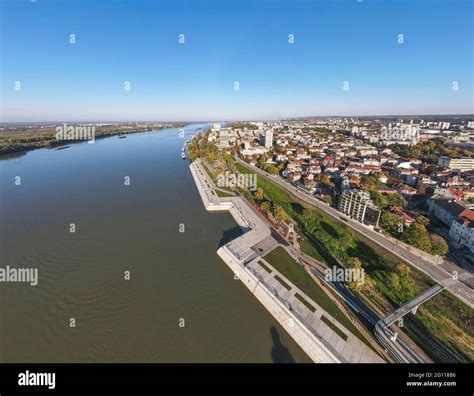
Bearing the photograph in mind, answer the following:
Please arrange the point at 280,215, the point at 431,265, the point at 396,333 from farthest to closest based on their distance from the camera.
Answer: the point at 280,215 < the point at 431,265 < the point at 396,333

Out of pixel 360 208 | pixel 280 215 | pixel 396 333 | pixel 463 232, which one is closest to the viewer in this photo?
pixel 396 333

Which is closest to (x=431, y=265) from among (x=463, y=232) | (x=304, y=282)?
(x=463, y=232)

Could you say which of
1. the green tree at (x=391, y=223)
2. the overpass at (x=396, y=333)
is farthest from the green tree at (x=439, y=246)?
the overpass at (x=396, y=333)

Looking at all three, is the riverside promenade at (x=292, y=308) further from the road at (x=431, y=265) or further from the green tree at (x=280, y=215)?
the road at (x=431, y=265)

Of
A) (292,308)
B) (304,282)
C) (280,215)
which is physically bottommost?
(292,308)

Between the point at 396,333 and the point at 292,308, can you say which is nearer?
the point at 396,333

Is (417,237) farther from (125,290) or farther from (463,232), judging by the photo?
(125,290)

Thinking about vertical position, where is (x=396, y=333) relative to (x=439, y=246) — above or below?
below
